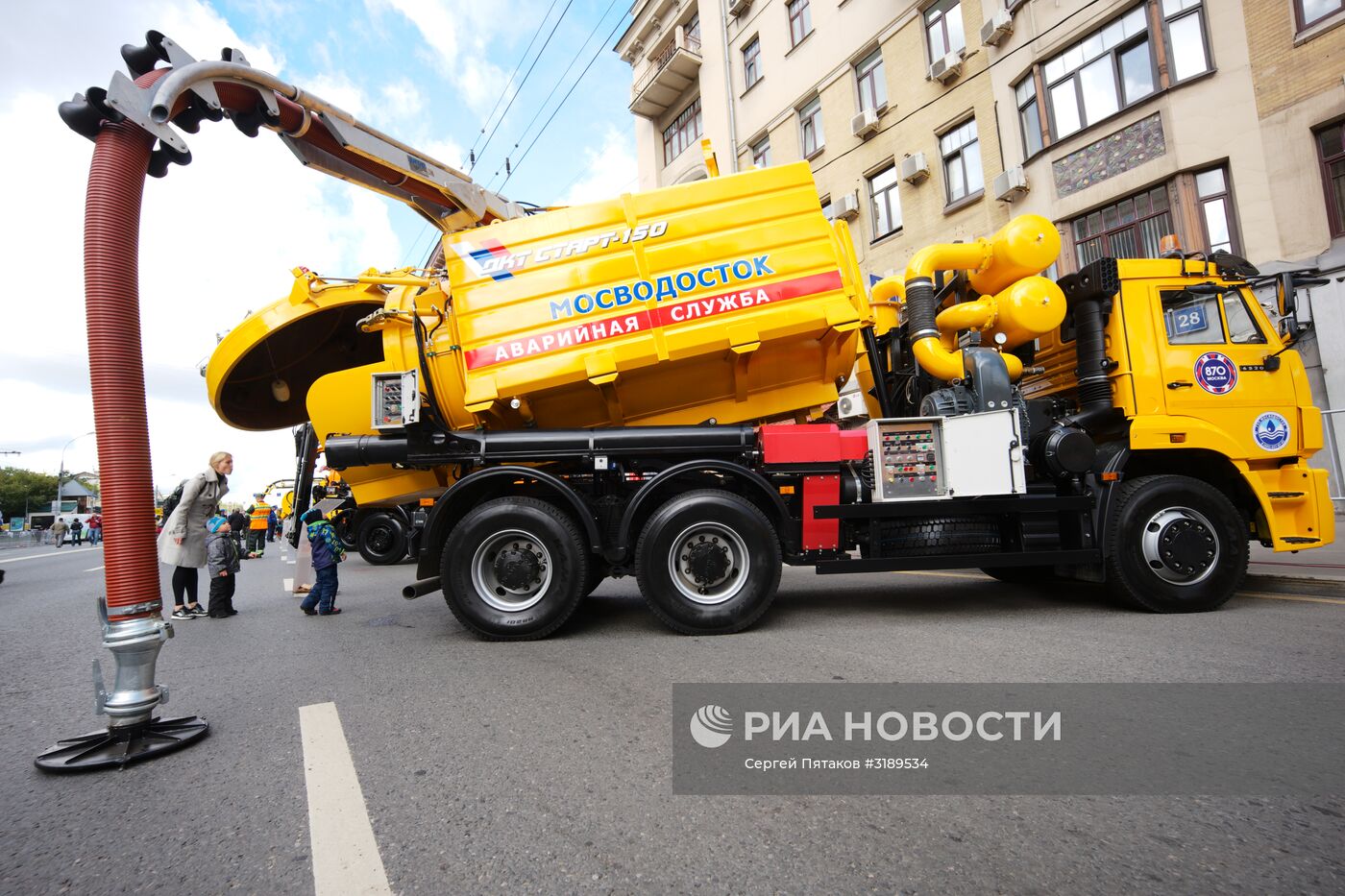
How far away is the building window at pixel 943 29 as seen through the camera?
14.5 meters

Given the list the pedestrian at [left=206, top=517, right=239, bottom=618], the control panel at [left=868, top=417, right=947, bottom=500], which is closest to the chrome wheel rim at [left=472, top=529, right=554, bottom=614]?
the control panel at [left=868, top=417, right=947, bottom=500]

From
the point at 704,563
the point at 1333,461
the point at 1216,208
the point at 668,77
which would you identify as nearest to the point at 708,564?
the point at 704,563

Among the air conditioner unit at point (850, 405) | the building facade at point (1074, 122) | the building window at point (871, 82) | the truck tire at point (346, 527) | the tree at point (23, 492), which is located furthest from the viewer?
the tree at point (23, 492)

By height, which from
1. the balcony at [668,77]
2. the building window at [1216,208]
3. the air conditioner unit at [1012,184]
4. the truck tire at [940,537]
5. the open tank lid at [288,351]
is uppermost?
the balcony at [668,77]

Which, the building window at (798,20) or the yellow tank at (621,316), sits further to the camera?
the building window at (798,20)

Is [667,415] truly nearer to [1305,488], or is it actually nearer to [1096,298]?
[1096,298]

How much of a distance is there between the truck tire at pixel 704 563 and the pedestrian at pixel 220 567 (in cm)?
514

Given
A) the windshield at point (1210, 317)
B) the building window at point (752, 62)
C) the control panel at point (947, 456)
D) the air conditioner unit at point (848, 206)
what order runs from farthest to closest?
1. the building window at point (752, 62)
2. the air conditioner unit at point (848, 206)
3. the windshield at point (1210, 317)
4. the control panel at point (947, 456)

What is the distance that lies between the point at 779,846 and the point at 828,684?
1.52m

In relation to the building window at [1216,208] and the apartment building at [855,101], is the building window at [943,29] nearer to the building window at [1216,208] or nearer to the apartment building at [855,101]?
the apartment building at [855,101]

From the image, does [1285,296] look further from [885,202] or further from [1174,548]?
[885,202]

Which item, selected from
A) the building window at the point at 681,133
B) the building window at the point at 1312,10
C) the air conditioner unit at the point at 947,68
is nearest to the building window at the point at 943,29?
the air conditioner unit at the point at 947,68

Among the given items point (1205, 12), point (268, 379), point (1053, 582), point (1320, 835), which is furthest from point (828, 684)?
point (1205, 12)

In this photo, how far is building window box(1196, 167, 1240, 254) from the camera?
10562mm
